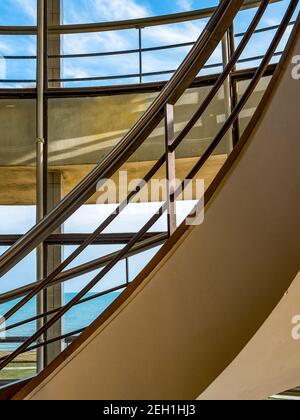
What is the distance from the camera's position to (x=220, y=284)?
1.56 metres

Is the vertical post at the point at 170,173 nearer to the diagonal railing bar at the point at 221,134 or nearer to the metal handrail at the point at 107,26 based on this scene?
the diagonal railing bar at the point at 221,134

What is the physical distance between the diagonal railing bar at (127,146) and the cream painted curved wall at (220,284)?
0.81ft

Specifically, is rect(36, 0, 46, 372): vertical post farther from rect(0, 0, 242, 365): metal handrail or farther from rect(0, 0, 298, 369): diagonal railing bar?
rect(0, 0, 242, 365): metal handrail

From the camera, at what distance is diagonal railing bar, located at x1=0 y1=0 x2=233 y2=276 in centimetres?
165

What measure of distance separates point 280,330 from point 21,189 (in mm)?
7063

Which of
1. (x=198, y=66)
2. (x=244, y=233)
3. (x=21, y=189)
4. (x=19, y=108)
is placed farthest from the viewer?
(x=21, y=189)

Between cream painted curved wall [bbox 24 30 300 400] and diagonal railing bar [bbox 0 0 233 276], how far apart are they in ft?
0.81

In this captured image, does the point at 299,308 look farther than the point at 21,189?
No

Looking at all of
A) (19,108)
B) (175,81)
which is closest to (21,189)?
(19,108)

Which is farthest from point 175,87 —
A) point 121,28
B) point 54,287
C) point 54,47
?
point 54,47

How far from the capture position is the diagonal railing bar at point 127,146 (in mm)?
1652

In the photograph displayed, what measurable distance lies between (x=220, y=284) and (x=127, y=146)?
50cm

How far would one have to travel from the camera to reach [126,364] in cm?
162

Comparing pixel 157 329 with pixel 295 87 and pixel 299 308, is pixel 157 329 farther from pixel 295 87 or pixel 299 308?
pixel 295 87
